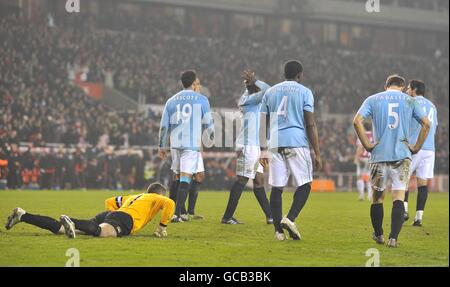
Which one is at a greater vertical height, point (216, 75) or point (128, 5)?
point (128, 5)

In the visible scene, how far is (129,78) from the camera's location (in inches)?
1652

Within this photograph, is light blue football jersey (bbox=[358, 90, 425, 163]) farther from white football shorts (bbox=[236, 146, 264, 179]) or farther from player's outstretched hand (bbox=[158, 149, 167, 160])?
player's outstretched hand (bbox=[158, 149, 167, 160])

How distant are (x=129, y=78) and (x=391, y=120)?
3098cm

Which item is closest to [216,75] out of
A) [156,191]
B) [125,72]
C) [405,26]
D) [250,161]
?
[125,72]

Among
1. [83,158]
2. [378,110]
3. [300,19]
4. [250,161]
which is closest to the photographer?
[378,110]

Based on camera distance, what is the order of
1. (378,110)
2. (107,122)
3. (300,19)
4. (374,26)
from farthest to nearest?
(374,26)
(300,19)
(107,122)
(378,110)

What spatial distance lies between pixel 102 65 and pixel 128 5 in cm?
934

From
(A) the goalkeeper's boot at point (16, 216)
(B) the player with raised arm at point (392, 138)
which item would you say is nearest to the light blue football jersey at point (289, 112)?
(B) the player with raised arm at point (392, 138)

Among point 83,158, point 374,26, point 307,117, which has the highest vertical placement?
point 374,26

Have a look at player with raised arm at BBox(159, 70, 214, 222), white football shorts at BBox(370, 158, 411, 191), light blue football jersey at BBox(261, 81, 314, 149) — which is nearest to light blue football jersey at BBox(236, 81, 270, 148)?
player with raised arm at BBox(159, 70, 214, 222)

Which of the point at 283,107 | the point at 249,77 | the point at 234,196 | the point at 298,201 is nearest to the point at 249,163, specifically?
the point at 234,196

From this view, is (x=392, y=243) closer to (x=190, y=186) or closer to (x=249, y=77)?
(x=249, y=77)

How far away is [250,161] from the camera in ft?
49.9

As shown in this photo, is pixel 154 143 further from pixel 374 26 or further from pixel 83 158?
pixel 374 26
